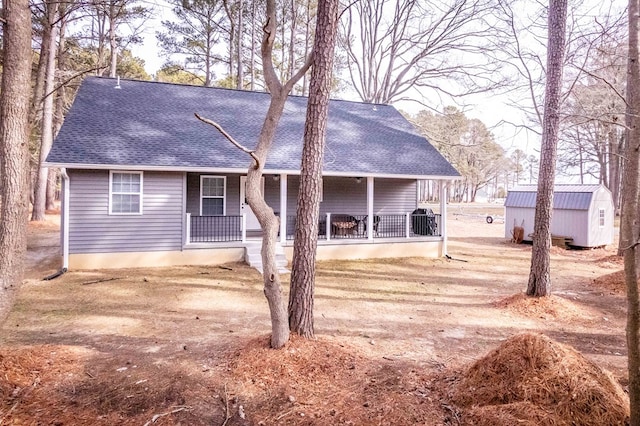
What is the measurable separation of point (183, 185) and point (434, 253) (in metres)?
8.23

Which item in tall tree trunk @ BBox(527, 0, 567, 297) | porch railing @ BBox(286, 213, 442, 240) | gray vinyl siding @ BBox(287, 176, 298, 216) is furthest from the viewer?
gray vinyl siding @ BBox(287, 176, 298, 216)

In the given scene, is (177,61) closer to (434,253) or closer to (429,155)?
(429,155)

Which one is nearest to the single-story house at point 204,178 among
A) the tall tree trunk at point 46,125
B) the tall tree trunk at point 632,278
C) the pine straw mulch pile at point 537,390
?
the tall tree trunk at point 46,125

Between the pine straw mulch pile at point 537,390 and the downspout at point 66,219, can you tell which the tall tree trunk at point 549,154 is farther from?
the downspout at point 66,219

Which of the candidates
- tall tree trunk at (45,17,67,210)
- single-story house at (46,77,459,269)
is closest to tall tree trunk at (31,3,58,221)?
tall tree trunk at (45,17,67,210)

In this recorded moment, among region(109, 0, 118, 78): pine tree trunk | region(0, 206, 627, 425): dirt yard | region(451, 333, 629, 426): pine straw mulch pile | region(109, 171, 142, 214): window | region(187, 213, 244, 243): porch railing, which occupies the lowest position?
region(0, 206, 627, 425): dirt yard

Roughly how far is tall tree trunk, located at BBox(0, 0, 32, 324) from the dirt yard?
3.25ft

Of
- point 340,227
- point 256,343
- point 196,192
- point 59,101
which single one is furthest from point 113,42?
point 256,343

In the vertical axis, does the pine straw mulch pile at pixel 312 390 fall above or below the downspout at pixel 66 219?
below

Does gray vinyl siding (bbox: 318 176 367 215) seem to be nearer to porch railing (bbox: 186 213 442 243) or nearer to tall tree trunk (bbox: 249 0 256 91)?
porch railing (bbox: 186 213 442 243)

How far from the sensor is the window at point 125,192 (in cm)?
1051

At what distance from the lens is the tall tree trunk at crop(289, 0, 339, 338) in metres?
4.74

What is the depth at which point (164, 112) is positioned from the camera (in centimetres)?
1319

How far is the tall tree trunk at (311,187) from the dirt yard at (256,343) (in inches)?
16.5
